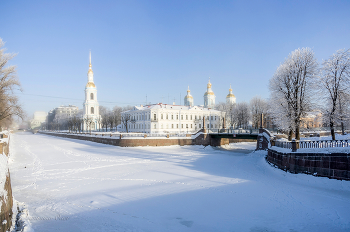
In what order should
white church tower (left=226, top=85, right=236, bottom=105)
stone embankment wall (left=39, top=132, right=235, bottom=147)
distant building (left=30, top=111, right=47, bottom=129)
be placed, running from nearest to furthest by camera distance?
stone embankment wall (left=39, top=132, right=235, bottom=147)
white church tower (left=226, top=85, right=236, bottom=105)
distant building (left=30, top=111, right=47, bottom=129)

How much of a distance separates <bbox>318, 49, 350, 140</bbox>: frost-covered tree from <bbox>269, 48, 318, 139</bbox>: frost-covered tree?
55.1 inches

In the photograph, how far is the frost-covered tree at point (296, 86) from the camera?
74.7 feet

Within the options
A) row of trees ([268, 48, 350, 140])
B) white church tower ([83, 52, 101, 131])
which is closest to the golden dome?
white church tower ([83, 52, 101, 131])

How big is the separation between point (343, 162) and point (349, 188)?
1426 mm

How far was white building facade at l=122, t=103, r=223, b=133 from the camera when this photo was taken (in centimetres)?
5828

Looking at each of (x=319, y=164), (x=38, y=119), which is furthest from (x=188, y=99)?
(x=38, y=119)

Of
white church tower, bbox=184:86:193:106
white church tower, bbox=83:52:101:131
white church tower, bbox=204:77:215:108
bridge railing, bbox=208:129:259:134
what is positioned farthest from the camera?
white church tower, bbox=184:86:193:106

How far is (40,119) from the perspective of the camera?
189 metres

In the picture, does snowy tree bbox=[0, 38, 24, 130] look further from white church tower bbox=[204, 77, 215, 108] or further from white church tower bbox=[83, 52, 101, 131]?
white church tower bbox=[204, 77, 215, 108]

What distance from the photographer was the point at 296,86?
2311 cm

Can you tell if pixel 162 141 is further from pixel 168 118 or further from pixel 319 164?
pixel 319 164

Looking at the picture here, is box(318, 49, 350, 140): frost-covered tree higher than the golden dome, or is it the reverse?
the golden dome

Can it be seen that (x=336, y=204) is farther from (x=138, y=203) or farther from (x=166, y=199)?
(x=138, y=203)

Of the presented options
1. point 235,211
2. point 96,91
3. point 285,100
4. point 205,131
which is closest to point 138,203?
point 235,211
